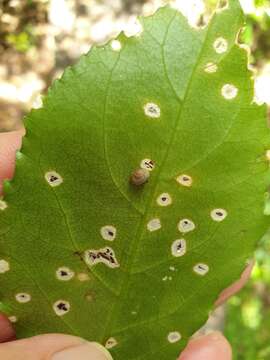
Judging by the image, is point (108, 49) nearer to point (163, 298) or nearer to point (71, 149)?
point (71, 149)

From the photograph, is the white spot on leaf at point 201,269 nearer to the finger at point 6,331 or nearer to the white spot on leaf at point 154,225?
the white spot on leaf at point 154,225

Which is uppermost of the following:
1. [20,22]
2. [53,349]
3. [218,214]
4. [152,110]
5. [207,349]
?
[20,22]

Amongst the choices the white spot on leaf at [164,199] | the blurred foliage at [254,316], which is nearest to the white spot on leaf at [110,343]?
the white spot on leaf at [164,199]

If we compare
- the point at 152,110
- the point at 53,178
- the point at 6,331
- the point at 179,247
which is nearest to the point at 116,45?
the point at 152,110

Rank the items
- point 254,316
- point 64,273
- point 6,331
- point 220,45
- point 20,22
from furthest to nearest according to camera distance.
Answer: point 20,22, point 254,316, point 6,331, point 64,273, point 220,45

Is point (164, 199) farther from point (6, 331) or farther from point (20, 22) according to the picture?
point (20, 22)

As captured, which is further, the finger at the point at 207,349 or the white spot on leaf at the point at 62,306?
the finger at the point at 207,349


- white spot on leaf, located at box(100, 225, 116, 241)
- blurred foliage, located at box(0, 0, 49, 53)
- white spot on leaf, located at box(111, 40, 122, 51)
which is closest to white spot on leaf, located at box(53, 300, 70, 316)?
white spot on leaf, located at box(100, 225, 116, 241)

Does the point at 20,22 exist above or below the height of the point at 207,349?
above
